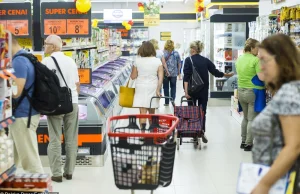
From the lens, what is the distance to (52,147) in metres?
5.46

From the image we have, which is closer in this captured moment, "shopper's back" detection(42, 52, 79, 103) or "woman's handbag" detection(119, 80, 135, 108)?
"shopper's back" detection(42, 52, 79, 103)

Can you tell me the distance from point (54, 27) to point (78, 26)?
0.34 meters

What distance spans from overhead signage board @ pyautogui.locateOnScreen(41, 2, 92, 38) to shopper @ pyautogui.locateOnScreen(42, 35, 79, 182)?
2.57 feet

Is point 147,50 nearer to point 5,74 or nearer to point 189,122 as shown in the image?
point 189,122

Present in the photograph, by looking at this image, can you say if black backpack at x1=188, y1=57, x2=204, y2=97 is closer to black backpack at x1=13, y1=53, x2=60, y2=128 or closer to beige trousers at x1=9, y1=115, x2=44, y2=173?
black backpack at x1=13, y1=53, x2=60, y2=128

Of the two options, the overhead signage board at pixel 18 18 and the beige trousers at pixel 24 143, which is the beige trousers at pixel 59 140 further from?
the overhead signage board at pixel 18 18

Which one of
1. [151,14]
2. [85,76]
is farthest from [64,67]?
[151,14]

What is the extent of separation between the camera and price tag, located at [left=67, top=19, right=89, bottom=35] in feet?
20.6

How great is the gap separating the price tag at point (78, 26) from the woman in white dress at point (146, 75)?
1060 mm

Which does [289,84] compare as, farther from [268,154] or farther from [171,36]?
[171,36]

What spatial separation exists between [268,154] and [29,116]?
9.06 feet

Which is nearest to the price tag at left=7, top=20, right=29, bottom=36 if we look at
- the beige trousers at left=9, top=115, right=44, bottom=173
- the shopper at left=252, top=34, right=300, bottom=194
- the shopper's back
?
the shopper's back

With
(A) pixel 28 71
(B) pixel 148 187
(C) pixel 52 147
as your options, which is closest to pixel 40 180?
(B) pixel 148 187

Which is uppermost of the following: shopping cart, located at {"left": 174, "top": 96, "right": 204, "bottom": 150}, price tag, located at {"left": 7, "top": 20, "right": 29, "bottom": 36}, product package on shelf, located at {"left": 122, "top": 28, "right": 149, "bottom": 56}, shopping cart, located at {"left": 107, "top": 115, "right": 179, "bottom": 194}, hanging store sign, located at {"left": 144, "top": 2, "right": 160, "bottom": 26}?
hanging store sign, located at {"left": 144, "top": 2, "right": 160, "bottom": 26}
